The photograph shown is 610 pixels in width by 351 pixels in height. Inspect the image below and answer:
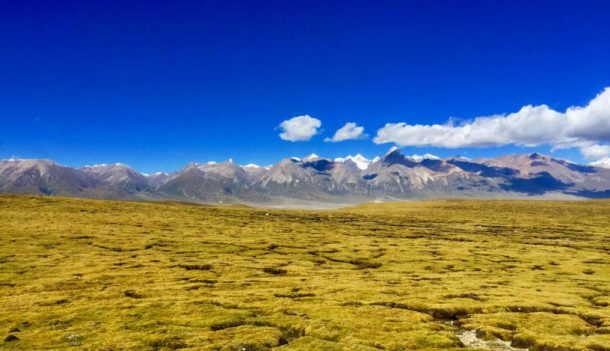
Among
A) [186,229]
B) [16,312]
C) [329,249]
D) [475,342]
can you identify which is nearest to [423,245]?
[329,249]

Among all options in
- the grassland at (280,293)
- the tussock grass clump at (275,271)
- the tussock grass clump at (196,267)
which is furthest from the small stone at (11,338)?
the tussock grass clump at (275,271)

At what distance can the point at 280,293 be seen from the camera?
54.5 meters

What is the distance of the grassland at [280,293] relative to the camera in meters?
35.6

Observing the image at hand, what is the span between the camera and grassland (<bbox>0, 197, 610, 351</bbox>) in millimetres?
35625

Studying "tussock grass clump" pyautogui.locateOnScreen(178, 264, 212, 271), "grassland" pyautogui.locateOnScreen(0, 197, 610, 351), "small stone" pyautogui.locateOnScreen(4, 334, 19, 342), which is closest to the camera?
"small stone" pyautogui.locateOnScreen(4, 334, 19, 342)

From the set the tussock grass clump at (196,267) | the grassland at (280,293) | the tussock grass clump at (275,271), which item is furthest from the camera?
the tussock grass clump at (196,267)

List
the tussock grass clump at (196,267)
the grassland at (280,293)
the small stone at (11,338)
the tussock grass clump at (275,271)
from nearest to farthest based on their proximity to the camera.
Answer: the small stone at (11,338) < the grassland at (280,293) < the tussock grass clump at (275,271) < the tussock grass clump at (196,267)

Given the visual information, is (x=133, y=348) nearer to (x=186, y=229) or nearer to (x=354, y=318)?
(x=354, y=318)

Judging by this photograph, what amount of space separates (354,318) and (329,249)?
70651 millimetres

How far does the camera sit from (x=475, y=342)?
3650 centimetres

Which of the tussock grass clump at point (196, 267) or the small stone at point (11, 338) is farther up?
the small stone at point (11, 338)

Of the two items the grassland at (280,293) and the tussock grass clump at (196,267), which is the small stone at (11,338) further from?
the tussock grass clump at (196,267)

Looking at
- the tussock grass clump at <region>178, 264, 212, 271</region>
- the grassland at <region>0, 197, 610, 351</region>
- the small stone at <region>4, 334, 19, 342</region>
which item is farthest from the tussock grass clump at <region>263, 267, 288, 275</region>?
the small stone at <region>4, 334, 19, 342</region>

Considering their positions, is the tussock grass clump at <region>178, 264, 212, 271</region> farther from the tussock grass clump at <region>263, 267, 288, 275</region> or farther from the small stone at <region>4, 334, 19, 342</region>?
the small stone at <region>4, 334, 19, 342</region>
